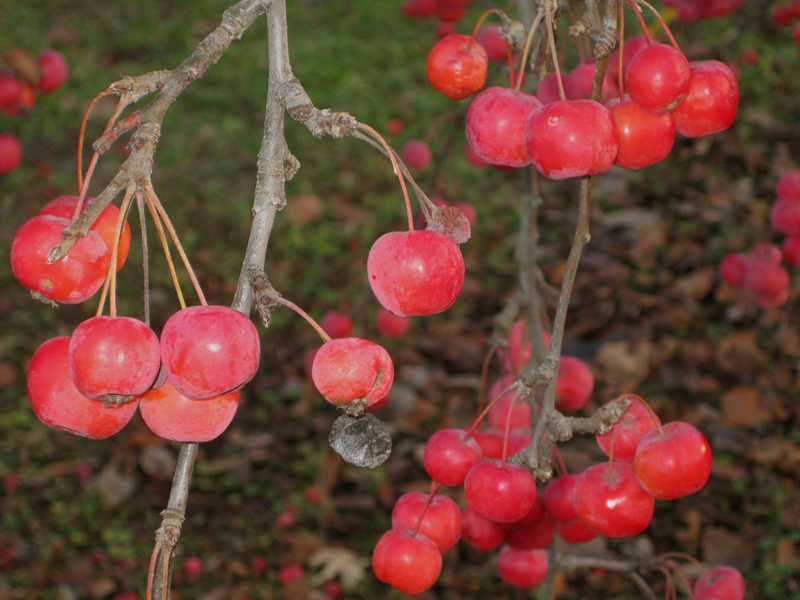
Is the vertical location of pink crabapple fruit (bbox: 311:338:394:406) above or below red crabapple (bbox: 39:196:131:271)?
below

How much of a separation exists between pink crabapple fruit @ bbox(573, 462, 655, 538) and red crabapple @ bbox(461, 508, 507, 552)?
0.28 m

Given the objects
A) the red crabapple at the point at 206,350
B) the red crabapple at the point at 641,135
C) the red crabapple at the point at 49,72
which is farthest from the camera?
the red crabapple at the point at 49,72

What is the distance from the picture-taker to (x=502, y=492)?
0.97 m

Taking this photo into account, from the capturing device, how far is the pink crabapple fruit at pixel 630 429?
98cm

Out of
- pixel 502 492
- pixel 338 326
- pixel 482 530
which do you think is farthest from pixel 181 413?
pixel 338 326

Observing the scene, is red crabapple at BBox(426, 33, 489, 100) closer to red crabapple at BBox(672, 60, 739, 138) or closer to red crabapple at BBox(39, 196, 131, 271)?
red crabapple at BBox(672, 60, 739, 138)

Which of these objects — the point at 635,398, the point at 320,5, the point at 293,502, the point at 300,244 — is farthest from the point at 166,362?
the point at 320,5

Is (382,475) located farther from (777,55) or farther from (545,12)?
(777,55)

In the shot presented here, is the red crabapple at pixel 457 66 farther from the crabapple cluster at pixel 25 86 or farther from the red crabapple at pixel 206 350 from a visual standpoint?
the crabapple cluster at pixel 25 86

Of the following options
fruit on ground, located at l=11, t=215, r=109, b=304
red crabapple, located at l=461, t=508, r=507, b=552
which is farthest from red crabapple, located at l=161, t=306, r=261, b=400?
red crabapple, located at l=461, t=508, r=507, b=552

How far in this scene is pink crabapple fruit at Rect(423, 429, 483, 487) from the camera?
1068 millimetres

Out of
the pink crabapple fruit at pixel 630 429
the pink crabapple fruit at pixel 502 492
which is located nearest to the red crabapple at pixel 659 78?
the pink crabapple fruit at pixel 630 429

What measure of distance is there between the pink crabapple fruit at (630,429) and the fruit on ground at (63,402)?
60 cm

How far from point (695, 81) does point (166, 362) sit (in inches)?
28.0
